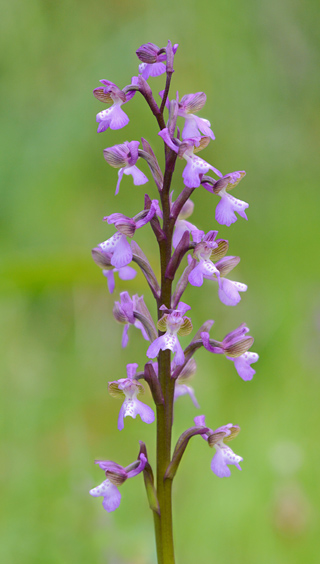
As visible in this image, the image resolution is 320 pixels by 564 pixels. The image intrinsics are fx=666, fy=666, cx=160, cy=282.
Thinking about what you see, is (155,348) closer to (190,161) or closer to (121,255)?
(121,255)

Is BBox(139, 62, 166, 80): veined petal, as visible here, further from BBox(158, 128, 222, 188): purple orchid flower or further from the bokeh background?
the bokeh background

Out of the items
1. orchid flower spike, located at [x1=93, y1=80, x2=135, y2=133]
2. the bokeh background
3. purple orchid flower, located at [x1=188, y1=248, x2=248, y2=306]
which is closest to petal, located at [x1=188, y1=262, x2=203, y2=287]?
purple orchid flower, located at [x1=188, y1=248, x2=248, y2=306]

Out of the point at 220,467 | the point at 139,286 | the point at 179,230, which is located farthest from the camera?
the point at 139,286

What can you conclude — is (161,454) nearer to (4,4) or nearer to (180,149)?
(180,149)

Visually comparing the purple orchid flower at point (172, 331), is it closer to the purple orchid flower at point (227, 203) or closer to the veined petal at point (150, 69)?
the purple orchid flower at point (227, 203)

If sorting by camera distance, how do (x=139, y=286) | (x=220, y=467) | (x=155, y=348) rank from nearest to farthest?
1. (x=155, y=348)
2. (x=220, y=467)
3. (x=139, y=286)

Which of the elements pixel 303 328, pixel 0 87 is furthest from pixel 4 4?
pixel 303 328

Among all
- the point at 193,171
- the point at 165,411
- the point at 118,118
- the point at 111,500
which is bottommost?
the point at 111,500

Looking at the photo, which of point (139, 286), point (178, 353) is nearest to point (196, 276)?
point (178, 353)
